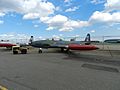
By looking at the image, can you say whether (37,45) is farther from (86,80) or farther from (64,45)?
(86,80)

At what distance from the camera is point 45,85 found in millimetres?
8000

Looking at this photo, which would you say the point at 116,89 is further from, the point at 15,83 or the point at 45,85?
the point at 15,83

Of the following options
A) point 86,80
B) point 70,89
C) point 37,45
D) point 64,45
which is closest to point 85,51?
point 64,45

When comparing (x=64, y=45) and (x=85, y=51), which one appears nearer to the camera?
(x=85, y=51)

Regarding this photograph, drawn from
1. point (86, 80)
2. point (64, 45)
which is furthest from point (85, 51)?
point (86, 80)

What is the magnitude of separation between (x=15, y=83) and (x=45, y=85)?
1.18 metres

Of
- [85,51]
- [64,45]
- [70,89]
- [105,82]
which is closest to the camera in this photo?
[70,89]

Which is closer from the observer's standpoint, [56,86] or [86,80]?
[56,86]

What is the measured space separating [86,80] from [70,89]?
1665mm

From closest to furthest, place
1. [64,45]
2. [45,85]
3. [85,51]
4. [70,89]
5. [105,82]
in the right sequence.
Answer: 1. [70,89]
2. [45,85]
3. [105,82]
4. [85,51]
5. [64,45]

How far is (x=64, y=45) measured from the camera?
1139 inches

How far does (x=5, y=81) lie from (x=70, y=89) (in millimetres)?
2847

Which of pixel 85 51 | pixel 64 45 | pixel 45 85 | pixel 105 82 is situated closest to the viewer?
pixel 45 85

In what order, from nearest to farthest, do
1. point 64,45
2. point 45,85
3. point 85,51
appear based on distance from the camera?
point 45,85 < point 85,51 < point 64,45
